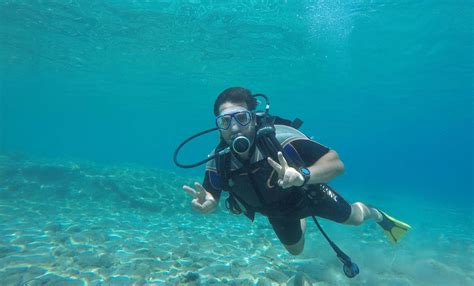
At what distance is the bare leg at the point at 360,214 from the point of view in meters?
5.46

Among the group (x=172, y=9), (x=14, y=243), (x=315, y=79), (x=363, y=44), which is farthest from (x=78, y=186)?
(x=315, y=79)

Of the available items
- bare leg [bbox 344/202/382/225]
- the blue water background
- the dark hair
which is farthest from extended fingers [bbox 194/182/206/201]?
the blue water background

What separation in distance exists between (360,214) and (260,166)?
288 cm

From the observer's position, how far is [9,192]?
12.7 metres

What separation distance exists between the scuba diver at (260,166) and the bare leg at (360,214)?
2.70 feet

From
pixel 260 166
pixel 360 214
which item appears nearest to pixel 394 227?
pixel 360 214

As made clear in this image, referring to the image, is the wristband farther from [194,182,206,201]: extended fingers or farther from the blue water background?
the blue water background

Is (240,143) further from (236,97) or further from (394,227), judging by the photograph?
(394,227)

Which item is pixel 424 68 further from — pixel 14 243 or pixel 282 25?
pixel 14 243

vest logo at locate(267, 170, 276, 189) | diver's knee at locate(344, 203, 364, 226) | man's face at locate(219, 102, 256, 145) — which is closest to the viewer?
man's face at locate(219, 102, 256, 145)

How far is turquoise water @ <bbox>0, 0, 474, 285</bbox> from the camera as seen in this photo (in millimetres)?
6812

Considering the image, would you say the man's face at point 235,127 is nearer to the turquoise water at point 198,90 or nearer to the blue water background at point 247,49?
the turquoise water at point 198,90

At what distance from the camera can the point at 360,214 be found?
5684mm

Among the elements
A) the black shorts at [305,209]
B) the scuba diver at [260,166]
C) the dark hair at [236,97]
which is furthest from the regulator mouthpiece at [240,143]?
the black shorts at [305,209]
